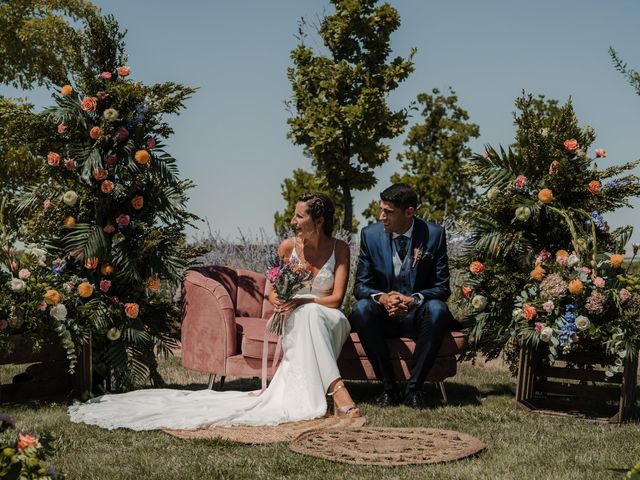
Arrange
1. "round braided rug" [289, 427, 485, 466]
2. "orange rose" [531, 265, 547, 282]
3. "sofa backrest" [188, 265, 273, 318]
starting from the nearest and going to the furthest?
"round braided rug" [289, 427, 485, 466], "orange rose" [531, 265, 547, 282], "sofa backrest" [188, 265, 273, 318]

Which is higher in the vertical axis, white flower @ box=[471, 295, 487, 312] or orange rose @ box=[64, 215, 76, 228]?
orange rose @ box=[64, 215, 76, 228]

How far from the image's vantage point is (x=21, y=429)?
548 cm

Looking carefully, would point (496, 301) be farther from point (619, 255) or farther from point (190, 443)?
point (190, 443)

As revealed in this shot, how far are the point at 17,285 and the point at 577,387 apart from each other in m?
4.24

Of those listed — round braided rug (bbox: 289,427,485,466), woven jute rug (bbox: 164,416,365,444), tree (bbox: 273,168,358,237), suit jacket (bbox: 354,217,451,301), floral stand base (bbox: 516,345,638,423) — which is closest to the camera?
round braided rug (bbox: 289,427,485,466)

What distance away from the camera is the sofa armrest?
6.72m

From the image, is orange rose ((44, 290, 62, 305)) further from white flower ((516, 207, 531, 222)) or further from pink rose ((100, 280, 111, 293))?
white flower ((516, 207, 531, 222))

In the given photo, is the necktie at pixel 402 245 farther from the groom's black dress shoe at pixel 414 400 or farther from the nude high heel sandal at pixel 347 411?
the nude high heel sandal at pixel 347 411

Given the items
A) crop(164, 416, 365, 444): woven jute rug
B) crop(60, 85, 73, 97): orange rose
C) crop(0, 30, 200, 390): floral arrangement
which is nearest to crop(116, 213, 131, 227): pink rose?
crop(0, 30, 200, 390): floral arrangement

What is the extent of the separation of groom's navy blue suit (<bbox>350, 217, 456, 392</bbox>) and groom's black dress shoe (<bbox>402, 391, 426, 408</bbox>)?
4 centimetres

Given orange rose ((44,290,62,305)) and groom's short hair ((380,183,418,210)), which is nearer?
orange rose ((44,290,62,305))

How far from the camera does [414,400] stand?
20.9 feet

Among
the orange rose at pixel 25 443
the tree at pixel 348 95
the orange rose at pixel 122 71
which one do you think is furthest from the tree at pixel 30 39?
the orange rose at pixel 25 443

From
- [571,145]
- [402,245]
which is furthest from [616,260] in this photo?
[402,245]
